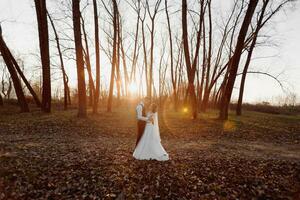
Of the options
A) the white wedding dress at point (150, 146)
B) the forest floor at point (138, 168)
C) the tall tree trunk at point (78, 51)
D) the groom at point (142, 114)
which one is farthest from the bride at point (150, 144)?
the tall tree trunk at point (78, 51)

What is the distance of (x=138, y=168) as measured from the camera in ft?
23.4

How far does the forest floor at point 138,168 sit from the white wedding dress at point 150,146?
12.8 inches

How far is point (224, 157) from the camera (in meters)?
8.64

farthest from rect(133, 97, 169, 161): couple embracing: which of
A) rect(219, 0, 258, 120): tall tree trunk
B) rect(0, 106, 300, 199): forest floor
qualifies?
→ rect(219, 0, 258, 120): tall tree trunk

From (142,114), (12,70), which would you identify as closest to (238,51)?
(142,114)

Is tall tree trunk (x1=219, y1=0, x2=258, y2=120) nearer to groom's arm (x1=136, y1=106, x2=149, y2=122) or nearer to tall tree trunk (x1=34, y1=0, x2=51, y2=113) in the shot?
groom's arm (x1=136, y1=106, x2=149, y2=122)

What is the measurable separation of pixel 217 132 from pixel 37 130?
39.1 ft

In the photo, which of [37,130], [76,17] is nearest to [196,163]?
[37,130]

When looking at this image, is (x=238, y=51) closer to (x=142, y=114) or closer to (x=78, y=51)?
(x=142, y=114)

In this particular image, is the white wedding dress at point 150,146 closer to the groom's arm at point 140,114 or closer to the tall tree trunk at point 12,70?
the groom's arm at point 140,114

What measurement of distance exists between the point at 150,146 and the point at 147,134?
492 millimetres

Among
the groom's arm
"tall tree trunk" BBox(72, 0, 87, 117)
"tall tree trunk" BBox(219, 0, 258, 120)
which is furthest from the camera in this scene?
"tall tree trunk" BBox(72, 0, 87, 117)

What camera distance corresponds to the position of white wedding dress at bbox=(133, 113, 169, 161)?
25.9ft

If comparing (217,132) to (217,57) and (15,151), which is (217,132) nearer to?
(15,151)
